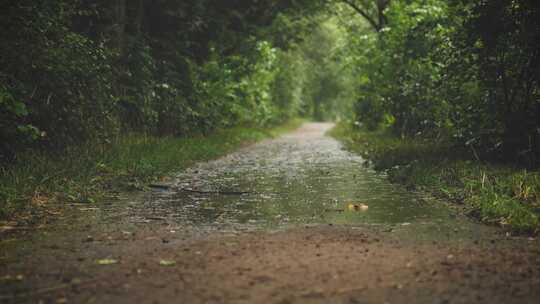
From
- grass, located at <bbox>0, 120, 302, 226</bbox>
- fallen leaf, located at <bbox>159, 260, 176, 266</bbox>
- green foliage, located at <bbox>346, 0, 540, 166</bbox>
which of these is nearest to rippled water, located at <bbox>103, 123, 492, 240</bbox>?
grass, located at <bbox>0, 120, 302, 226</bbox>

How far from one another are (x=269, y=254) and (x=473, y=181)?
456 centimetres

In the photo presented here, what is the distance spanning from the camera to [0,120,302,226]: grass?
294 inches

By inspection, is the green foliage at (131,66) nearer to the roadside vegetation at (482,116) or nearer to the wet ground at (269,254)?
the wet ground at (269,254)

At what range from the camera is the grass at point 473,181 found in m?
6.72

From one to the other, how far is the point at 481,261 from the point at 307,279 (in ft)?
5.21

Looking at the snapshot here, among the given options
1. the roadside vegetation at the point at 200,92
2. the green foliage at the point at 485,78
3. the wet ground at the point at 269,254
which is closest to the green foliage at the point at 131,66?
the roadside vegetation at the point at 200,92

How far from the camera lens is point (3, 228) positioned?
6.43 meters

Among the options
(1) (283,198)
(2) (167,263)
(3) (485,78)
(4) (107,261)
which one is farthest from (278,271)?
(3) (485,78)

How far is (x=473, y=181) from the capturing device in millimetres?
8664

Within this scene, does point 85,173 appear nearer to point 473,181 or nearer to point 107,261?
point 107,261

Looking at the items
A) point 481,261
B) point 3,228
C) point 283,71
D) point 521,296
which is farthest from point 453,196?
point 283,71

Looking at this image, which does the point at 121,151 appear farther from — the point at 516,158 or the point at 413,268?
the point at 413,268

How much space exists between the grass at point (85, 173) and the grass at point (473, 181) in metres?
4.52

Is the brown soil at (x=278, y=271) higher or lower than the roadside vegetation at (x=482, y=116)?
lower
